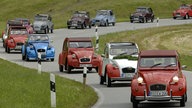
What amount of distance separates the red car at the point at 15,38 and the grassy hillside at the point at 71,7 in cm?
4015

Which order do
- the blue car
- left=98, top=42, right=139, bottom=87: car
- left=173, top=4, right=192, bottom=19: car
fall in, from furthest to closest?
left=173, top=4, right=192, bottom=19: car
the blue car
left=98, top=42, right=139, bottom=87: car

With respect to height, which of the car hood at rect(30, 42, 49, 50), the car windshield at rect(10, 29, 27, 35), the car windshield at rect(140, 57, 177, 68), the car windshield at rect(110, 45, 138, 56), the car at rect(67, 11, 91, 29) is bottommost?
the car at rect(67, 11, 91, 29)

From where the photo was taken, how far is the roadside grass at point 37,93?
18109 millimetres

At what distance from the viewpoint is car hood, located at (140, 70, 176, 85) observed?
1875cm

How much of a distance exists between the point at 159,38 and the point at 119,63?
Result: 3206 centimetres

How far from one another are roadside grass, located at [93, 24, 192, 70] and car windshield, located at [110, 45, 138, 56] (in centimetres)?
1954

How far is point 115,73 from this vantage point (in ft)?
84.9

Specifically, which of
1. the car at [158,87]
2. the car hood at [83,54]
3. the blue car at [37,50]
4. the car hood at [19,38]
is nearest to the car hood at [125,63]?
the car at [158,87]

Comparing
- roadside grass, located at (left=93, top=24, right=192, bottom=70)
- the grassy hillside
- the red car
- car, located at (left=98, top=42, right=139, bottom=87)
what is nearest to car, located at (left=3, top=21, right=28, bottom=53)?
the red car

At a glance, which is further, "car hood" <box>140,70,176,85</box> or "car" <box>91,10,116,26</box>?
"car" <box>91,10,116,26</box>

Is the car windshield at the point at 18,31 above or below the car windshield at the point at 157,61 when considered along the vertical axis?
below

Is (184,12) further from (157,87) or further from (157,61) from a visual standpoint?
(157,87)

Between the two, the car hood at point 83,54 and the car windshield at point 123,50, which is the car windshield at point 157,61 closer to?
the car windshield at point 123,50

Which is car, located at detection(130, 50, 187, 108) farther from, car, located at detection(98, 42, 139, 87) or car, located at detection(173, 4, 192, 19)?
car, located at detection(173, 4, 192, 19)
